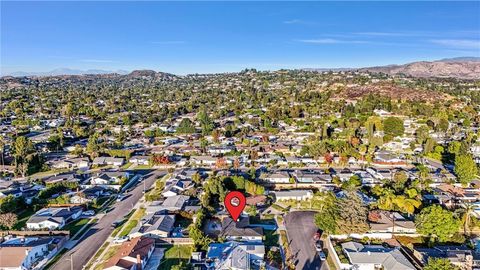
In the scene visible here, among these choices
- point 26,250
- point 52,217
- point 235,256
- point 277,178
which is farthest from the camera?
point 277,178

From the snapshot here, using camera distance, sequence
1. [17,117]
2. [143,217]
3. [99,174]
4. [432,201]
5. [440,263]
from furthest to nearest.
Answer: [17,117] → [99,174] → [432,201] → [143,217] → [440,263]

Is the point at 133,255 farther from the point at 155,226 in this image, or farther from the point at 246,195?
the point at 246,195

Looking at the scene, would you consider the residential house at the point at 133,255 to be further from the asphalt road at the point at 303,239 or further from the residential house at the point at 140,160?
the residential house at the point at 140,160

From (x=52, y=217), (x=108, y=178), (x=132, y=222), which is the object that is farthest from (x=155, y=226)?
(x=108, y=178)

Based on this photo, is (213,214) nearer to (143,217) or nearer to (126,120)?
(143,217)

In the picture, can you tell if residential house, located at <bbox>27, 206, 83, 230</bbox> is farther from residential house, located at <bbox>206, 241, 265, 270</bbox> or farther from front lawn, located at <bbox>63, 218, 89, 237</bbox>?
residential house, located at <bbox>206, 241, 265, 270</bbox>

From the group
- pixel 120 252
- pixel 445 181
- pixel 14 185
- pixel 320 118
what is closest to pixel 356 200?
pixel 120 252
